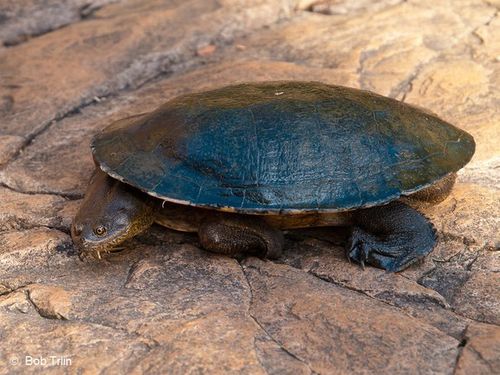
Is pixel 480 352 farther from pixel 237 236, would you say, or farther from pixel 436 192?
pixel 237 236

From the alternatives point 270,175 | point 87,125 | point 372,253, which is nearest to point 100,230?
point 270,175

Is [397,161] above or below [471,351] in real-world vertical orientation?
above

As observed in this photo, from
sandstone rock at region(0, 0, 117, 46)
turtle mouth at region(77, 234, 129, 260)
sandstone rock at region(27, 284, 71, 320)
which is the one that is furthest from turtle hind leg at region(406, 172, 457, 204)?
sandstone rock at region(0, 0, 117, 46)

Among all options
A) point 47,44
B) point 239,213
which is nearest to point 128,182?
point 239,213

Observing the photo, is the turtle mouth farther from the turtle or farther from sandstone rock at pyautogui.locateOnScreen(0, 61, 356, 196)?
sandstone rock at pyautogui.locateOnScreen(0, 61, 356, 196)

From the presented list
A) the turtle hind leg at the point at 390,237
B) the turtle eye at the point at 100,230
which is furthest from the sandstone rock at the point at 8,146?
the turtle hind leg at the point at 390,237

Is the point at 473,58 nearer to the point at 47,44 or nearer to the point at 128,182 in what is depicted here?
the point at 128,182

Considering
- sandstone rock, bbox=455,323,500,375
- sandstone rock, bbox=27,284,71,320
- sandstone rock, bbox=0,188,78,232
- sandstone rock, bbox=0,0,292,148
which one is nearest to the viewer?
sandstone rock, bbox=455,323,500,375
